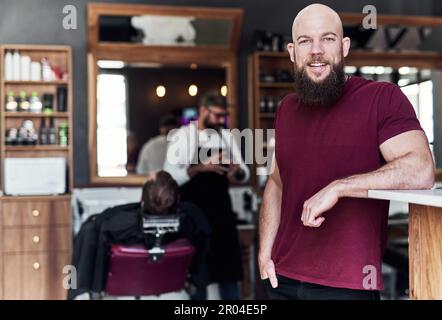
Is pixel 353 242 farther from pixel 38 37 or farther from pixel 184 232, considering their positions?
pixel 38 37

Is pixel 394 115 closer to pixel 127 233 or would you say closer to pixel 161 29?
pixel 127 233

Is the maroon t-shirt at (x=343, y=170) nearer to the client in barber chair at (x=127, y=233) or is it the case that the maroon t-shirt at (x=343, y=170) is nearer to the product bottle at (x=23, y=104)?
the client in barber chair at (x=127, y=233)

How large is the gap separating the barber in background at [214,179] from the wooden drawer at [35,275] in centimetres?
114

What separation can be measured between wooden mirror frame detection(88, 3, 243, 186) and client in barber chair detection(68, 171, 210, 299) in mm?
1479

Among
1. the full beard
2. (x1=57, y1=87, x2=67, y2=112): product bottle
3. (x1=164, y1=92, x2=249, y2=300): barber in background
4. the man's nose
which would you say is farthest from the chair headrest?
(x1=57, y1=87, x2=67, y2=112): product bottle

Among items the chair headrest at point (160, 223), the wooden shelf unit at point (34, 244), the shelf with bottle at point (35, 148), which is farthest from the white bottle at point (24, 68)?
the chair headrest at point (160, 223)

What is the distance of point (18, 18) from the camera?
A: 15.4 feet

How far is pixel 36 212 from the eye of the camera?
4.34 metres

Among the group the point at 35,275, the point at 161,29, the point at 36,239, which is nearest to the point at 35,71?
the point at 161,29

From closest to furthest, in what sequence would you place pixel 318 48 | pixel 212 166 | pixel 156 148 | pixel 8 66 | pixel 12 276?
pixel 318 48 < pixel 212 166 < pixel 12 276 < pixel 8 66 < pixel 156 148

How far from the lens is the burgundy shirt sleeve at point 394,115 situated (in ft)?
5.10

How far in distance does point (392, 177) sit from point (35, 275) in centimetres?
339
